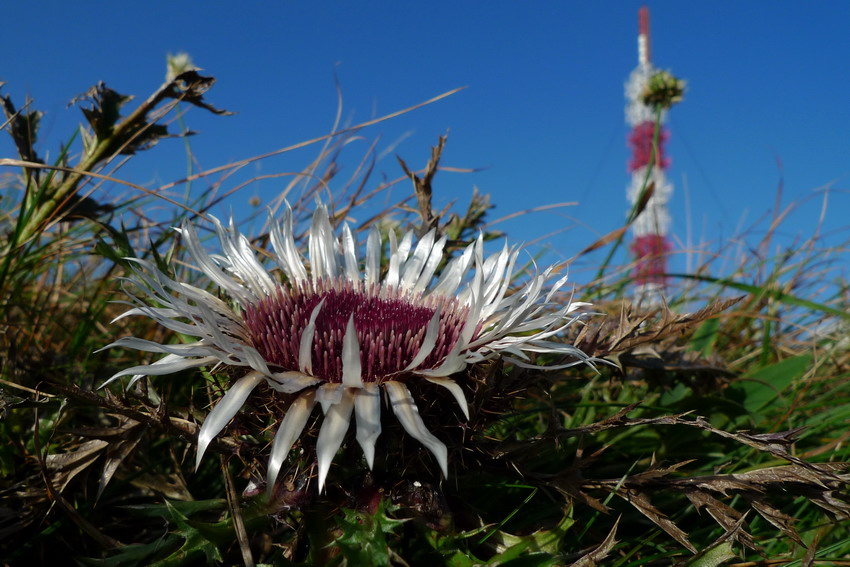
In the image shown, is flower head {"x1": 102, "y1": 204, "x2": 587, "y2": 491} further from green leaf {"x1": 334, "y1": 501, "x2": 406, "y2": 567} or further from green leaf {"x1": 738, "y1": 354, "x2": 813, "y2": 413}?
green leaf {"x1": 738, "y1": 354, "x2": 813, "y2": 413}

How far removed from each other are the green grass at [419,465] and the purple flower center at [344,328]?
12 centimetres

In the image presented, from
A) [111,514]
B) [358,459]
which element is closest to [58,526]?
[111,514]

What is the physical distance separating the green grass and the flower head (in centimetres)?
9

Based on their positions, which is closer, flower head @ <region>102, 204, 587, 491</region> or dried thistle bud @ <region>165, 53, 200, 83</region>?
flower head @ <region>102, 204, 587, 491</region>

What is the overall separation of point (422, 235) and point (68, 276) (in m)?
2.30

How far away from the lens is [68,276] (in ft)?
10.4

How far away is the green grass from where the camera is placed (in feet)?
3.69

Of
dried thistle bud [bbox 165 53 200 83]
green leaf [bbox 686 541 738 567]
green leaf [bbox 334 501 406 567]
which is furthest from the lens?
dried thistle bud [bbox 165 53 200 83]

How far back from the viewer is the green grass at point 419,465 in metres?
1.12

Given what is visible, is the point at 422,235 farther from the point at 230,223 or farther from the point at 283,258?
the point at 230,223

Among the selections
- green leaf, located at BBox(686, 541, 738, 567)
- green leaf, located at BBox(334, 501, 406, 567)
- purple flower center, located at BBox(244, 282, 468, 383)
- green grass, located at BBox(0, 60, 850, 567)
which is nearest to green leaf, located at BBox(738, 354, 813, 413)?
green grass, located at BBox(0, 60, 850, 567)

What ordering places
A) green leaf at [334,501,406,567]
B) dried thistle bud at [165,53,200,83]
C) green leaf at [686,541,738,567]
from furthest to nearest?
dried thistle bud at [165,53,200,83] → green leaf at [686,541,738,567] → green leaf at [334,501,406,567]

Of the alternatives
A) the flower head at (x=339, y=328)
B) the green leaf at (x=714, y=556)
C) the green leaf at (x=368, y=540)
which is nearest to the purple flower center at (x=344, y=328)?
the flower head at (x=339, y=328)

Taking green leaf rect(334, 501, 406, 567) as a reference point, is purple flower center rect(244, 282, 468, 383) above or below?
above
